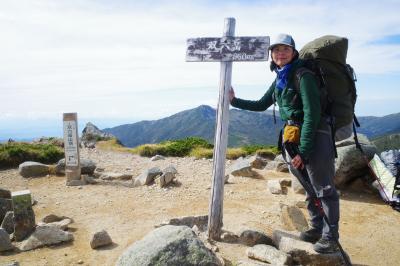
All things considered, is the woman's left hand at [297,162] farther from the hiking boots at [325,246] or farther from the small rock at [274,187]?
the small rock at [274,187]

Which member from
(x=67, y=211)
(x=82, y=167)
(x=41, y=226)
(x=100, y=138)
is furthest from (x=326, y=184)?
(x=100, y=138)

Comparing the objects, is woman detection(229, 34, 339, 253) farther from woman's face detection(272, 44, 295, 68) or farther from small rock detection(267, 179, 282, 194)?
small rock detection(267, 179, 282, 194)

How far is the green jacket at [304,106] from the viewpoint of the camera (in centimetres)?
480

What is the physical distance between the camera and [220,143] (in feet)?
20.8

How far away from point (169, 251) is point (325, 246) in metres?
2.33

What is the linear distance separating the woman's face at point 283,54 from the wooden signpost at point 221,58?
0.46m

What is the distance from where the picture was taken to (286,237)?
617 cm

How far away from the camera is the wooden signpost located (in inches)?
230

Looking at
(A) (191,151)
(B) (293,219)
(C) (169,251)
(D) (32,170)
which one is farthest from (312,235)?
(A) (191,151)

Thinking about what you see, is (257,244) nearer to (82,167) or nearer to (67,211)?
(67,211)

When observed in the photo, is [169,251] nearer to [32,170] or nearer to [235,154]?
[32,170]

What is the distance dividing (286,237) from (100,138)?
2168 cm

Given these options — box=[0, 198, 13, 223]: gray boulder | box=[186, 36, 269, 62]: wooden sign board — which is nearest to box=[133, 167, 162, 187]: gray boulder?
box=[0, 198, 13, 223]: gray boulder

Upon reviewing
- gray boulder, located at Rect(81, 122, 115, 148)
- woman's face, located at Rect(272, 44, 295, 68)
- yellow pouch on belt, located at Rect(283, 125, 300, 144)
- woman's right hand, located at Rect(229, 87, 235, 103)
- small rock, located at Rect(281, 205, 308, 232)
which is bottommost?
small rock, located at Rect(281, 205, 308, 232)
